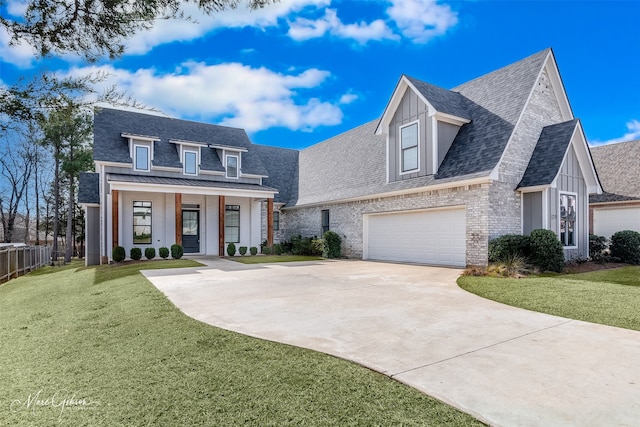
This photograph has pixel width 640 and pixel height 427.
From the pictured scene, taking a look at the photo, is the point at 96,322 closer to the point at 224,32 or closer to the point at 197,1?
the point at 197,1

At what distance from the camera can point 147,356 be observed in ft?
12.5

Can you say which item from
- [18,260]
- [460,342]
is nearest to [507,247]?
[460,342]

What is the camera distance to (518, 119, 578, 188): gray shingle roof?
37.6 feet

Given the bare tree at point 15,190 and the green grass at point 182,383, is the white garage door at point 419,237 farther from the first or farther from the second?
the bare tree at point 15,190

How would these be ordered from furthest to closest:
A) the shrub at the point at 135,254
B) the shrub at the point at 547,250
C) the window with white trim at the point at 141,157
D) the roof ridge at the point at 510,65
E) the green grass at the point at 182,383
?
the window with white trim at the point at 141,157, the shrub at the point at 135,254, the roof ridge at the point at 510,65, the shrub at the point at 547,250, the green grass at the point at 182,383

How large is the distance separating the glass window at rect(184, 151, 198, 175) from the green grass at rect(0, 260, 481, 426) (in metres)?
13.9

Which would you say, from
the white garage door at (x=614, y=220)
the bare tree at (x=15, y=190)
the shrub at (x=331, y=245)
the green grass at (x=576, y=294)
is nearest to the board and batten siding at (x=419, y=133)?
the shrub at (x=331, y=245)

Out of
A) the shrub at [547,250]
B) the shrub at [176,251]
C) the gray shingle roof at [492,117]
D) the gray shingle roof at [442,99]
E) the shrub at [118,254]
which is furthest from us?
the shrub at [176,251]

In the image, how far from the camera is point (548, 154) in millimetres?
11977

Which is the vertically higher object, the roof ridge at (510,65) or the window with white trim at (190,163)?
the roof ridge at (510,65)

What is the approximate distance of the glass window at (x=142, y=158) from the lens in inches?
677

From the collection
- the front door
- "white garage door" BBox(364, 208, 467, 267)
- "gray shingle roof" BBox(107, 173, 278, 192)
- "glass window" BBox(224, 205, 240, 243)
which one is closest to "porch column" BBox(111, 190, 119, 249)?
"gray shingle roof" BBox(107, 173, 278, 192)

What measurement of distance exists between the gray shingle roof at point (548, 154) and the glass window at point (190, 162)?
15.0 m

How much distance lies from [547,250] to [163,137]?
17.8 meters
